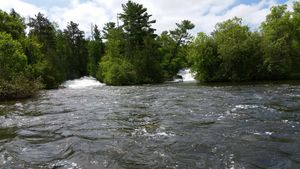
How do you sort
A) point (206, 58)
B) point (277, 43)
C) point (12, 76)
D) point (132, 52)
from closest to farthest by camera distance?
1. point (12, 76)
2. point (277, 43)
3. point (206, 58)
4. point (132, 52)

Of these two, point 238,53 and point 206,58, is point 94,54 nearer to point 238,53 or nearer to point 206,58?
point 206,58

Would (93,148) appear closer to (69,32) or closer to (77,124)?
(77,124)

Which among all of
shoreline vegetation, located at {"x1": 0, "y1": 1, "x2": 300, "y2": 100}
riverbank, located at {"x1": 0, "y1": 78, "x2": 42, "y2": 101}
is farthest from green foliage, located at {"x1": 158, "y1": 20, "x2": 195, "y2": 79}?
riverbank, located at {"x1": 0, "y1": 78, "x2": 42, "y2": 101}

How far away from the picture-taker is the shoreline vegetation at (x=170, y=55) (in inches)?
1244

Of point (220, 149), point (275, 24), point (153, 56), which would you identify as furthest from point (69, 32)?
point (220, 149)

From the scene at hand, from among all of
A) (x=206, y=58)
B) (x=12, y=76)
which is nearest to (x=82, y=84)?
(x=206, y=58)

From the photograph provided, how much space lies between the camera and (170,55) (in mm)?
60469

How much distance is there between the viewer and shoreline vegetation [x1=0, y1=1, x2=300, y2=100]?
31609 mm

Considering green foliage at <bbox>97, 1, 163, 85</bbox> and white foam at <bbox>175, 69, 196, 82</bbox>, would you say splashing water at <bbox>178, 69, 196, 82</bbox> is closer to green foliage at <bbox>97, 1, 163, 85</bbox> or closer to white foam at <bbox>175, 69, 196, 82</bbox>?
white foam at <bbox>175, 69, 196, 82</bbox>

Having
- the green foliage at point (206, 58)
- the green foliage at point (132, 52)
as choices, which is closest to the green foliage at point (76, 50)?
the green foliage at point (132, 52)

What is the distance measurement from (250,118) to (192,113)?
256 centimetres

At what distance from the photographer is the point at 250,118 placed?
12.1 m

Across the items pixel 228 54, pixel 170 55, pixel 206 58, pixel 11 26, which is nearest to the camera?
pixel 228 54

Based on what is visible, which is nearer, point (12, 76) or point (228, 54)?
point (12, 76)
